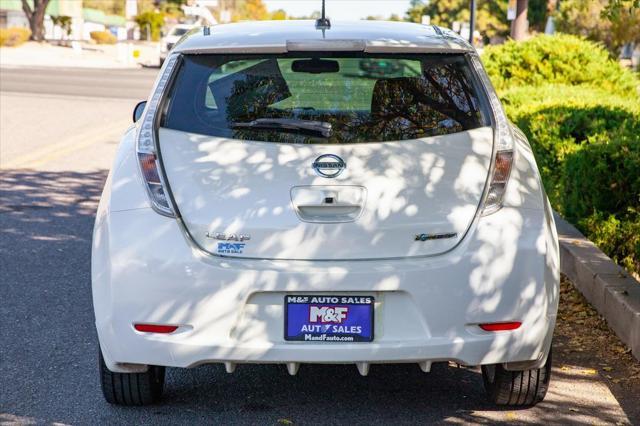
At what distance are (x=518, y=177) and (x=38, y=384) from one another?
2.39 m

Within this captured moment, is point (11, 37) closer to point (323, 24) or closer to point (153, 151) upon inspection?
point (323, 24)

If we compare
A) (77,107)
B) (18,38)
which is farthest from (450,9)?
(77,107)

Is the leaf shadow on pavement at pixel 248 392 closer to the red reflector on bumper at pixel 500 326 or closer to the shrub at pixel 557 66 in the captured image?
the red reflector on bumper at pixel 500 326

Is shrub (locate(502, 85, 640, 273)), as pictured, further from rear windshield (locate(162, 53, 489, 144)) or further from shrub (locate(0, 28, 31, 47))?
shrub (locate(0, 28, 31, 47))

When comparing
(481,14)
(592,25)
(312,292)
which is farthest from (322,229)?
(481,14)

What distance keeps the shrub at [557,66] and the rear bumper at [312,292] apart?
1146 cm

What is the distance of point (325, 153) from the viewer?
4172 mm

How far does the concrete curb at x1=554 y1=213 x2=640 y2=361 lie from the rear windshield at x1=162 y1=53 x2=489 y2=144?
171cm

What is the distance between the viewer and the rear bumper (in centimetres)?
400

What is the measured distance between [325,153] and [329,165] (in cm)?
6

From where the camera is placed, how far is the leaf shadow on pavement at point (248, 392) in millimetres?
4527

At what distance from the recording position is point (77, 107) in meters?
20.5

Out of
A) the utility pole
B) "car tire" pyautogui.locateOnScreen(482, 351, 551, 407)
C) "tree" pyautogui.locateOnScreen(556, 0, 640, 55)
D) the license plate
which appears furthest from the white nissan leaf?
"tree" pyautogui.locateOnScreen(556, 0, 640, 55)

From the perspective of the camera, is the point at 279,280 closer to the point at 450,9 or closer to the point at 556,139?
the point at 556,139
